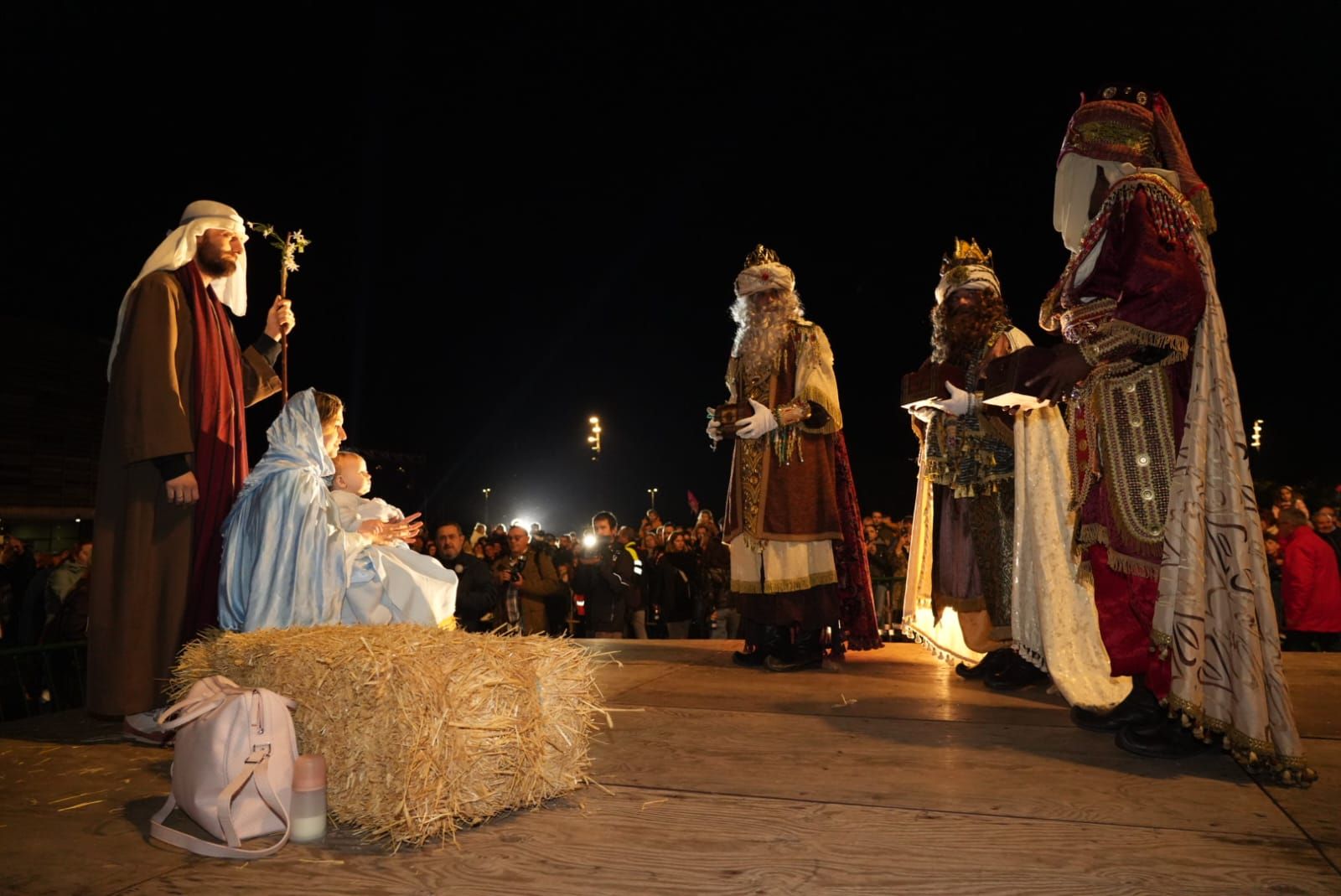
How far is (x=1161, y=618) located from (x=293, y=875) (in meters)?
2.74

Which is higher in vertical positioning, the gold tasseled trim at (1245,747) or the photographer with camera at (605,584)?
the photographer with camera at (605,584)

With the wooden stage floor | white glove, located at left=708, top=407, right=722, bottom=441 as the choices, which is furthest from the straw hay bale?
white glove, located at left=708, top=407, right=722, bottom=441

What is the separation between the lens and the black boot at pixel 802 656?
5.09 meters

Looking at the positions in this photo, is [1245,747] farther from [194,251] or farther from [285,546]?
[194,251]

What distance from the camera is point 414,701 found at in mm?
2375

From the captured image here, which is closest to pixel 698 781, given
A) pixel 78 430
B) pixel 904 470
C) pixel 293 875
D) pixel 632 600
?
pixel 293 875

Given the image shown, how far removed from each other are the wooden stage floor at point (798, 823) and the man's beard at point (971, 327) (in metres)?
2.02

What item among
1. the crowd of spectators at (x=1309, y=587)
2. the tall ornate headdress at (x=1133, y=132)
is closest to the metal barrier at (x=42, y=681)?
the tall ornate headdress at (x=1133, y=132)

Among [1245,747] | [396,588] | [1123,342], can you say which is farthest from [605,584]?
[1245,747]

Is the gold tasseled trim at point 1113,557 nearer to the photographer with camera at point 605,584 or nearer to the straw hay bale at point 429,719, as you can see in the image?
the straw hay bale at point 429,719

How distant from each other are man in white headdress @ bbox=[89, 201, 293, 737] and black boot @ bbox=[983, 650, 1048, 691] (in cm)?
375

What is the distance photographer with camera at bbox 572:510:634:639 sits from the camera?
9.43m

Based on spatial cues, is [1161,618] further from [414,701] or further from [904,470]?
[904,470]

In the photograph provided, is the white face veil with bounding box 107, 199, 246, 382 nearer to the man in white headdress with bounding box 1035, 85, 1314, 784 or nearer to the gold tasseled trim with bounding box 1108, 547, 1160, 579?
the man in white headdress with bounding box 1035, 85, 1314, 784
